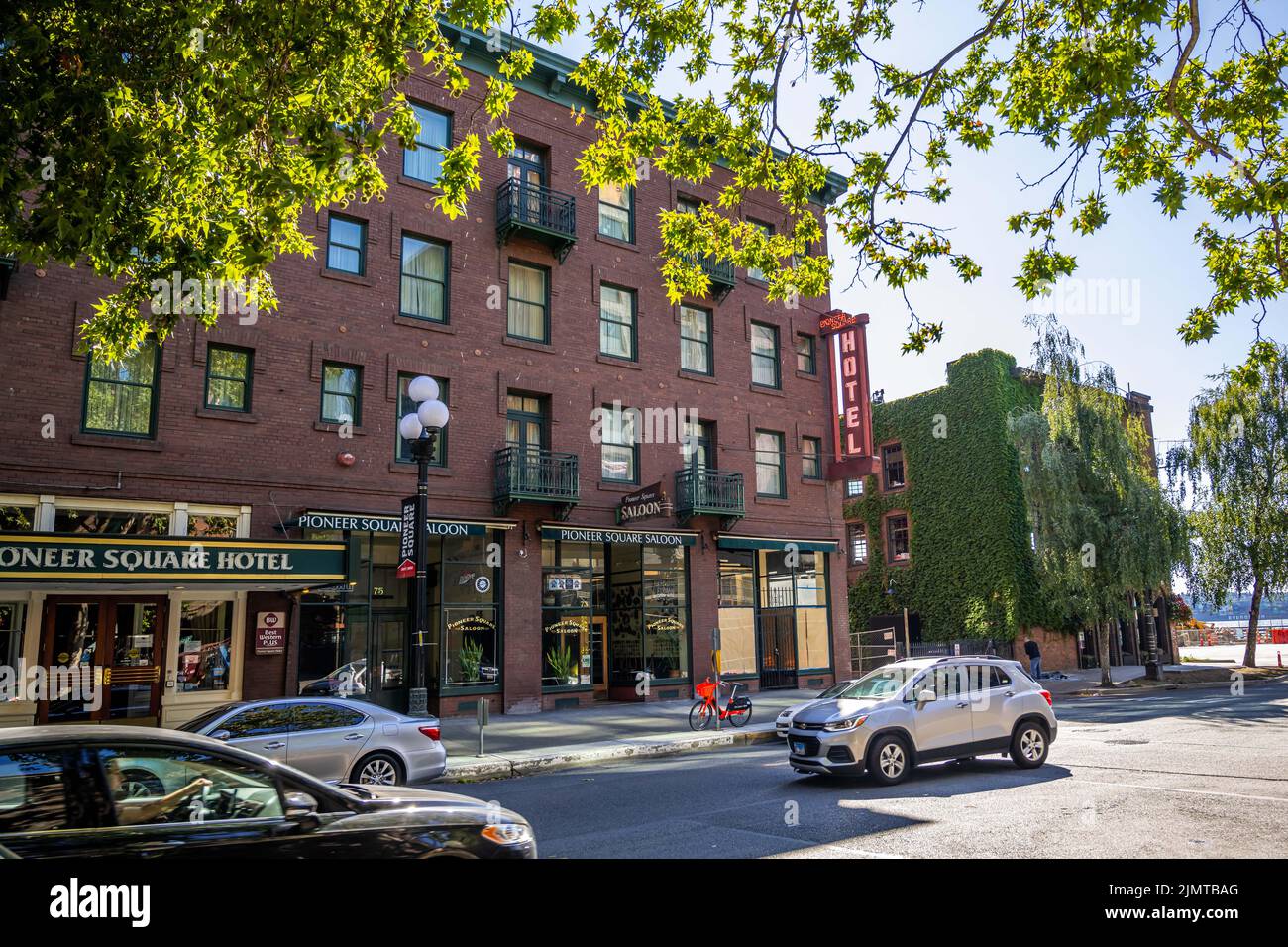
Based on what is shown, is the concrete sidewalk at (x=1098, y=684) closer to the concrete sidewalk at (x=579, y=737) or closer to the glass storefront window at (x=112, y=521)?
the concrete sidewalk at (x=579, y=737)

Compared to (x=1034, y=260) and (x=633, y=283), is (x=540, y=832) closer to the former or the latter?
(x=1034, y=260)

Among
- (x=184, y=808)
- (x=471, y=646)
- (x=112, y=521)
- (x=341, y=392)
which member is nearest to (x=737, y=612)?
(x=471, y=646)

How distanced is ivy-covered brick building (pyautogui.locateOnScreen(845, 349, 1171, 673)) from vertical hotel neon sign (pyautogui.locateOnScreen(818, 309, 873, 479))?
807 cm

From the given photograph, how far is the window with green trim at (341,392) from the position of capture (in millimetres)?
18891

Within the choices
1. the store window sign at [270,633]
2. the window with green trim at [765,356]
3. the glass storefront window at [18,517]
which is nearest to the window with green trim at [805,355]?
the window with green trim at [765,356]

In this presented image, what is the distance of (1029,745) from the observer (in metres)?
11.9

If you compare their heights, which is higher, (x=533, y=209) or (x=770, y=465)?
(x=533, y=209)

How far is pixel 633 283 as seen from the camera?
24.1m

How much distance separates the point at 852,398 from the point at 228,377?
57.1ft

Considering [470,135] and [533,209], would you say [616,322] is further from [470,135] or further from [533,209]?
[470,135]

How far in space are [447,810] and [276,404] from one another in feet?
49.4

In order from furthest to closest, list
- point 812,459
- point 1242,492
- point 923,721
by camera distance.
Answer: point 1242,492
point 812,459
point 923,721

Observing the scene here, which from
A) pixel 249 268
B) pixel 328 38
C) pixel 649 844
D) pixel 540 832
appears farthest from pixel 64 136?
pixel 649 844

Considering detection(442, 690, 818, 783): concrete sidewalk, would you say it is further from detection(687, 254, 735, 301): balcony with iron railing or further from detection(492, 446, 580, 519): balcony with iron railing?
detection(687, 254, 735, 301): balcony with iron railing
